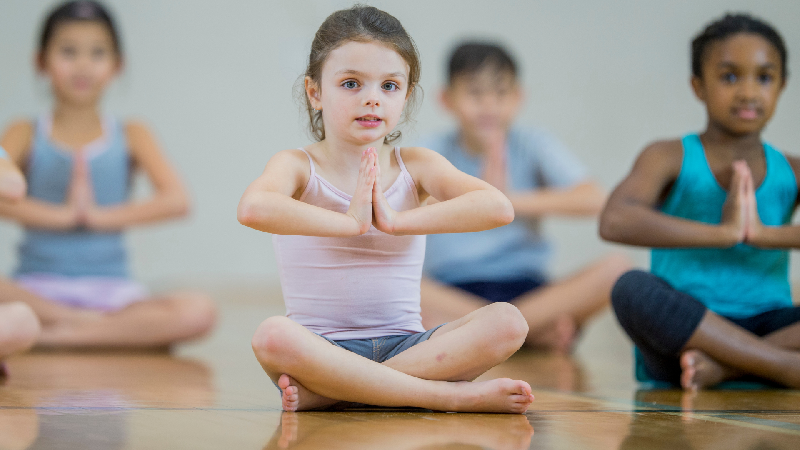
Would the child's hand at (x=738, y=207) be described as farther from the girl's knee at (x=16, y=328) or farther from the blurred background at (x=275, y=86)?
the blurred background at (x=275, y=86)

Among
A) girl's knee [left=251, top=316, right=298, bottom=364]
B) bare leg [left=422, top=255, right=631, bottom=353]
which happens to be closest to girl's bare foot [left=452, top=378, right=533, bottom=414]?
girl's knee [left=251, top=316, right=298, bottom=364]

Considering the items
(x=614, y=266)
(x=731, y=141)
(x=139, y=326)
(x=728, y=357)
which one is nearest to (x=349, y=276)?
(x=728, y=357)

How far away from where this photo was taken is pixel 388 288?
122cm

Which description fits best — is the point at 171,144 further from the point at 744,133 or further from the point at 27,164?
the point at 744,133

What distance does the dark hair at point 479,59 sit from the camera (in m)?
2.41

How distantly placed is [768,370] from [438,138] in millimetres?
1339

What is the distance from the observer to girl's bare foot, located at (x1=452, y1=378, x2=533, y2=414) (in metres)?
1.08

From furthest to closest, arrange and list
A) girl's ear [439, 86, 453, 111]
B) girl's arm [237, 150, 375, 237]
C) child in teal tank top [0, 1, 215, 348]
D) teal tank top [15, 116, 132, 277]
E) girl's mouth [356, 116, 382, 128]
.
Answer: girl's ear [439, 86, 453, 111]
teal tank top [15, 116, 132, 277]
child in teal tank top [0, 1, 215, 348]
girl's mouth [356, 116, 382, 128]
girl's arm [237, 150, 375, 237]

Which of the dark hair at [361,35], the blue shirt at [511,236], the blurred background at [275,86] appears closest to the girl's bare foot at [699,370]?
the dark hair at [361,35]

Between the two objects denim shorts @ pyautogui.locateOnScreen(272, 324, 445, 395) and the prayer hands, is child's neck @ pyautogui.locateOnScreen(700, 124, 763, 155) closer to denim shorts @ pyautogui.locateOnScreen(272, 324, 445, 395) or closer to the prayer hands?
the prayer hands

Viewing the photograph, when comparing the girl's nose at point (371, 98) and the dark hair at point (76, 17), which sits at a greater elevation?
the dark hair at point (76, 17)

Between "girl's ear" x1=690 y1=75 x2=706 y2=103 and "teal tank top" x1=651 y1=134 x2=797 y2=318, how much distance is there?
9cm

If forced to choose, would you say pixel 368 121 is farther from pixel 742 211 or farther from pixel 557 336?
pixel 557 336

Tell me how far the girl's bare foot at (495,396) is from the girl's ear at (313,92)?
46 cm
